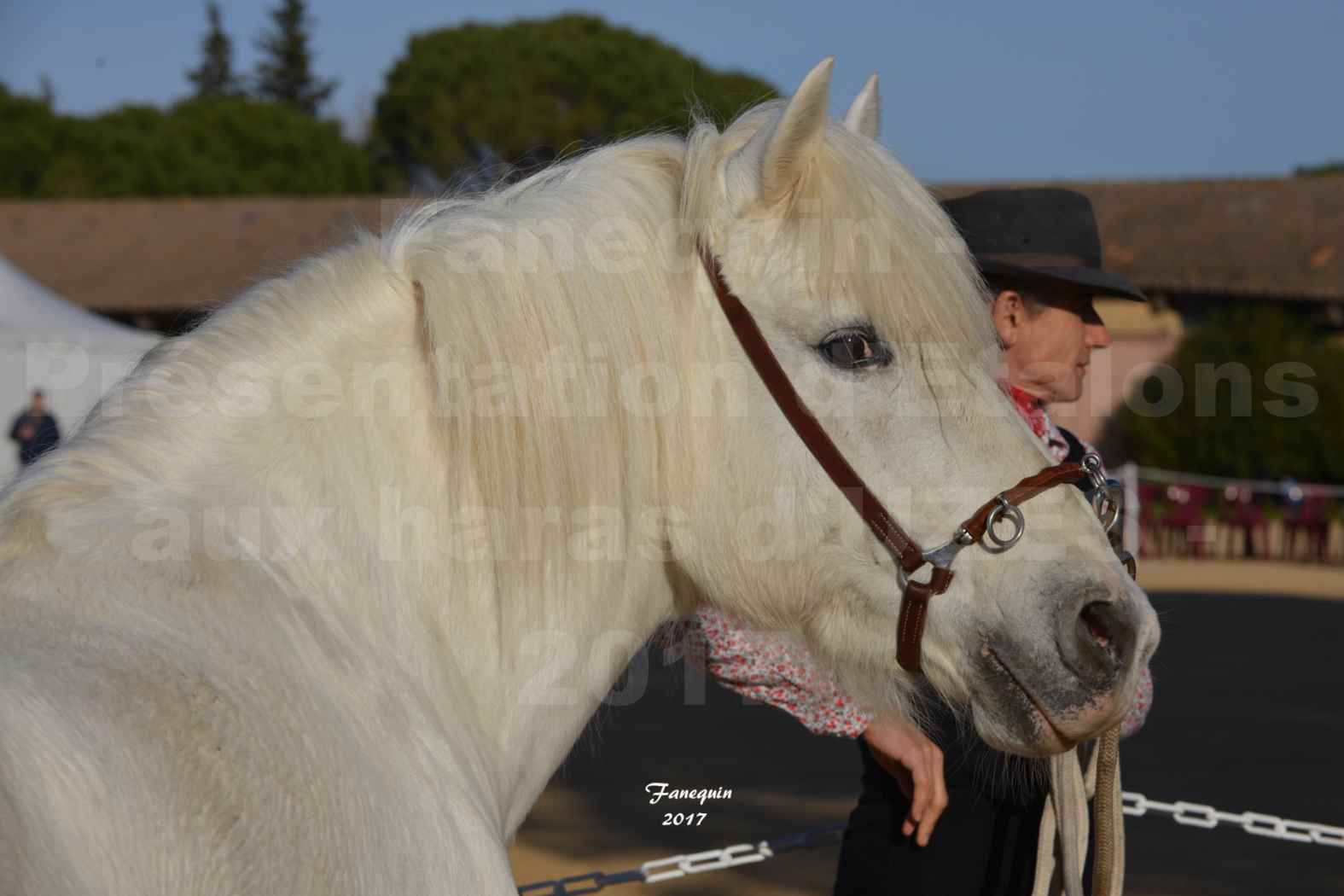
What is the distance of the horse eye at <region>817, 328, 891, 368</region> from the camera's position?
191cm

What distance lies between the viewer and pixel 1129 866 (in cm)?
510

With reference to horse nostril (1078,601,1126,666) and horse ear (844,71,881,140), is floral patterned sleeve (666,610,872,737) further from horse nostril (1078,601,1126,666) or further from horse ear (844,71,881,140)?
horse ear (844,71,881,140)

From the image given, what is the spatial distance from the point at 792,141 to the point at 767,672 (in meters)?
1.03

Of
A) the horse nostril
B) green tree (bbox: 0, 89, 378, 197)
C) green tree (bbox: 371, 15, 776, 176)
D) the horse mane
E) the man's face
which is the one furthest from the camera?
green tree (bbox: 371, 15, 776, 176)

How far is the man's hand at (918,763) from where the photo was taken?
243 cm

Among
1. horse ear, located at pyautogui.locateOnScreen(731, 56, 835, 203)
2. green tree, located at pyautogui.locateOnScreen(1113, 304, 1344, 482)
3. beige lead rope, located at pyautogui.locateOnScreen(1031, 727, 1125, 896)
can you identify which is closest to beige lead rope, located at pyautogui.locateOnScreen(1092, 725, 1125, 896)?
beige lead rope, located at pyautogui.locateOnScreen(1031, 727, 1125, 896)

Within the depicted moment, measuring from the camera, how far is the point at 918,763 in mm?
2426

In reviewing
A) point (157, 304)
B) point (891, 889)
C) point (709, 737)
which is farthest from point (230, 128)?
point (891, 889)

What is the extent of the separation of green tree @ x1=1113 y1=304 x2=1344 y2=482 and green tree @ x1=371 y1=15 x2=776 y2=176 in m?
Answer: 24.7

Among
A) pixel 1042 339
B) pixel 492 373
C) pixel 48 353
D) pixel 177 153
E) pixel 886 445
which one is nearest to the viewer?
pixel 492 373

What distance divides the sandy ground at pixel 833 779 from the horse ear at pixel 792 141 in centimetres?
96

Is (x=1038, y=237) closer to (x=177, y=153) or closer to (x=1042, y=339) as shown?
(x=1042, y=339)

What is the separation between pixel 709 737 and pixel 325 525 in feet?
19.8

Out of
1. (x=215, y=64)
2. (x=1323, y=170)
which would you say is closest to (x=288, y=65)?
(x=215, y=64)
